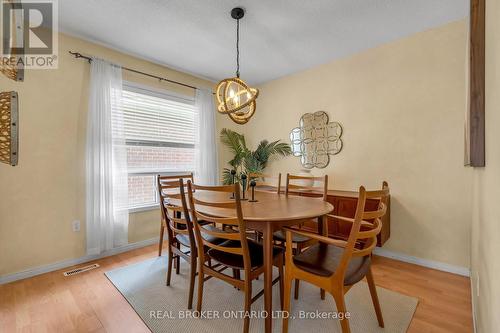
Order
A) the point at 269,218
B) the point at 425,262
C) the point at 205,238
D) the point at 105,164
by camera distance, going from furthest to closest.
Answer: the point at 105,164, the point at 425,262, the point at 205,238, the point at 269,218

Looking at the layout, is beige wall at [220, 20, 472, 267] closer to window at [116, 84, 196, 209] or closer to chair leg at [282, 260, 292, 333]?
chair leg at [282, 260, 292, 333]

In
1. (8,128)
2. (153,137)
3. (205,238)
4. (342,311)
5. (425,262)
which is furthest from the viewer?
(153,137)

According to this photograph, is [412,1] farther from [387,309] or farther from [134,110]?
[134,110]

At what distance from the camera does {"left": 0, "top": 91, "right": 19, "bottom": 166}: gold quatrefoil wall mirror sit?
34.2 inches

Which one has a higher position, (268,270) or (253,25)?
(253,25)

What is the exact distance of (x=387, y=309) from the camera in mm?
1807

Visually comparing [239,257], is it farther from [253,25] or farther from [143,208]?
[253,25]

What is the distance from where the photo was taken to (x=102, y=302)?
6.30ft

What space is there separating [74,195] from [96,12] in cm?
194

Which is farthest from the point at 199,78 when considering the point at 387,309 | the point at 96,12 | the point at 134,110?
the point at 387,309

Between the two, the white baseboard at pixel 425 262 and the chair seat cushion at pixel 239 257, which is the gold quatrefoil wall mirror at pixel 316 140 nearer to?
the white baseboard at pixel 425 262

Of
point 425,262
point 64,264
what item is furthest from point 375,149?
point 64,264

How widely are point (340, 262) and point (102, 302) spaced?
1938 millimetres

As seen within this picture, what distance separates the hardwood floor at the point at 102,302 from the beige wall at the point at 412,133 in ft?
1.51
